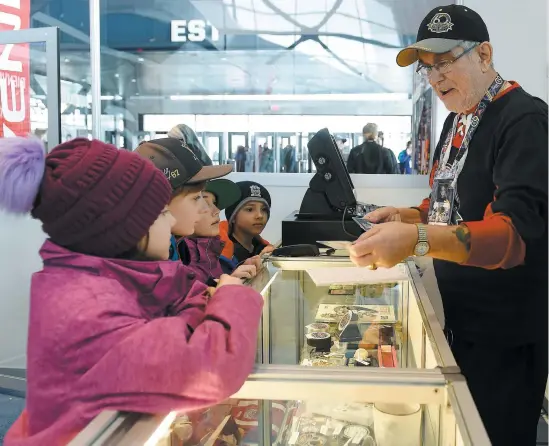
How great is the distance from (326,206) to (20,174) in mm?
1959

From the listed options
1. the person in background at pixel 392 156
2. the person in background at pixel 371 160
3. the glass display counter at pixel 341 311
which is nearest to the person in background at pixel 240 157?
the person in background at pixel 371 160

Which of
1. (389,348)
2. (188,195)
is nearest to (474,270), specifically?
(389,348)

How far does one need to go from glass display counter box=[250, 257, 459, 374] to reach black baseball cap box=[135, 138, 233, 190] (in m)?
0.33

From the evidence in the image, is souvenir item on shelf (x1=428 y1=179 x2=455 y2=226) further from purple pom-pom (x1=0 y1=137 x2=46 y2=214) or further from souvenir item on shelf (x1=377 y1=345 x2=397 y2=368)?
purple pom-pom (x1=0 y1=137 x2=46 y2=214)

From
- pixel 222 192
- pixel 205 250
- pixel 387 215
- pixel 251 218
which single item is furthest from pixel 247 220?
pixel 387 215

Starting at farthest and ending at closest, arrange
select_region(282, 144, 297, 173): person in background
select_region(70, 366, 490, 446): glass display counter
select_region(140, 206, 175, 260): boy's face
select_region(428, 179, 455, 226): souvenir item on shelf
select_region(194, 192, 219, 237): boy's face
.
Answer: select_region(282, 144, 297, 173): person in background, select_region(194, 192, 219, 237): boy's face, select_region(428, 179, 455, 226): souvenir item on shelf, select_region(140, 206, 175, 260): boy's face, select_region(70, 366, 490, 446): glass display counter

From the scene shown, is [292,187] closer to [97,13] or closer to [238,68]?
[238,68]

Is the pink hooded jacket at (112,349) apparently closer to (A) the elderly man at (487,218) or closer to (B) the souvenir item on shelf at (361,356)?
(B) the souvenir item on shelf at (361,356)

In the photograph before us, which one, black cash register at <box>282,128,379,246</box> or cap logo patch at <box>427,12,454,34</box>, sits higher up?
cap logo patch at <box>427,12,454,34</box>

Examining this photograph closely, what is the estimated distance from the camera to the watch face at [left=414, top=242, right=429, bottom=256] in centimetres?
133

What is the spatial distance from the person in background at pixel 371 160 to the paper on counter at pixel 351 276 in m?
2.38

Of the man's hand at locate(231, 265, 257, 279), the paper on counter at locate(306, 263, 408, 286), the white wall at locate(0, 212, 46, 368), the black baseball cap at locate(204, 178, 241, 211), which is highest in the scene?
the black baseball cap at locate(204, 178, 241, 211)

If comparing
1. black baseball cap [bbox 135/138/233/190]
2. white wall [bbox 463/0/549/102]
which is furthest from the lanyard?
white wall [bbox 463/0/549/102]

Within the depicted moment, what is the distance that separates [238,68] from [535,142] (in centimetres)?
335
